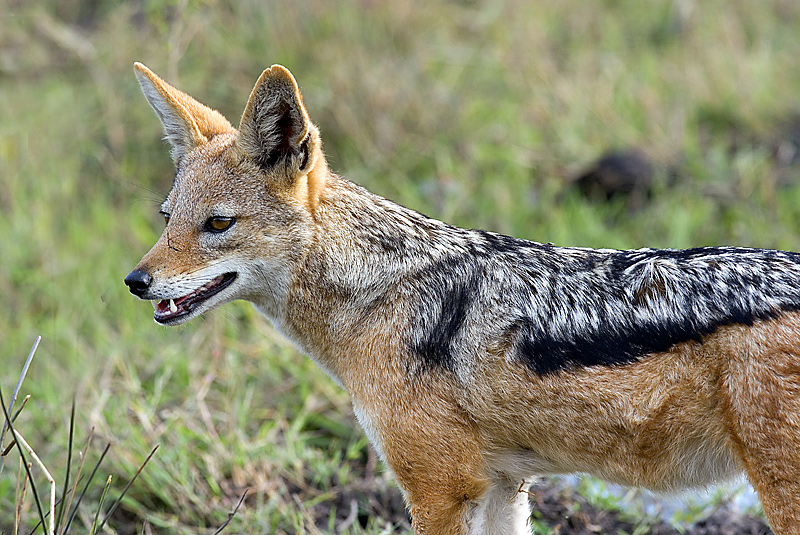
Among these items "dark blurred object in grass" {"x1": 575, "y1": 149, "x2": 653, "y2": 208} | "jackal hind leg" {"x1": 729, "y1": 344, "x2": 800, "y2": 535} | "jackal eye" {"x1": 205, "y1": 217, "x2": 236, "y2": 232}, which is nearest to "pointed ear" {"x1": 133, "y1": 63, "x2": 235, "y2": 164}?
"jackal eye" {"x1": 205, "y1": 217, "x2": 236, "y2": 232}

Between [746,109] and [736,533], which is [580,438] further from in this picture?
[746,109]

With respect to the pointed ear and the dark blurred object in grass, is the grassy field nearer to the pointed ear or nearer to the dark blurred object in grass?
the dark blurred object in grass

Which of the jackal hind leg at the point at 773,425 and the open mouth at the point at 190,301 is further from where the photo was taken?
the open mouth at the point at 190,301

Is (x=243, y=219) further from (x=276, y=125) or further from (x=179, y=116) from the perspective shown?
(x=179, y=116)

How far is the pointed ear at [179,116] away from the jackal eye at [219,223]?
570 millimetres

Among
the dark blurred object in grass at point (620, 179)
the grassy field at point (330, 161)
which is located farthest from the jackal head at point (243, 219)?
the dark blurred object in grass at point (620, 179)

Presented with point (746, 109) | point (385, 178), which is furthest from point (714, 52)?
point (385, 178)

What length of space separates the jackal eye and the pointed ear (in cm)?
57

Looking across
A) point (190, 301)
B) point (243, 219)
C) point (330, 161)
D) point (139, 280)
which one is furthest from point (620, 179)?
point (139, 280)

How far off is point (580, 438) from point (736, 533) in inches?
66.7

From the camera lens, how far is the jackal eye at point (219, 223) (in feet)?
14.1

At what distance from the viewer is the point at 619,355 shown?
12.0 feet

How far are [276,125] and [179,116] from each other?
671 millimetres

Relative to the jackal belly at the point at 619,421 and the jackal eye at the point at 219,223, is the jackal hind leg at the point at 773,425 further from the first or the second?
the jackal eye at the point at 219,223
